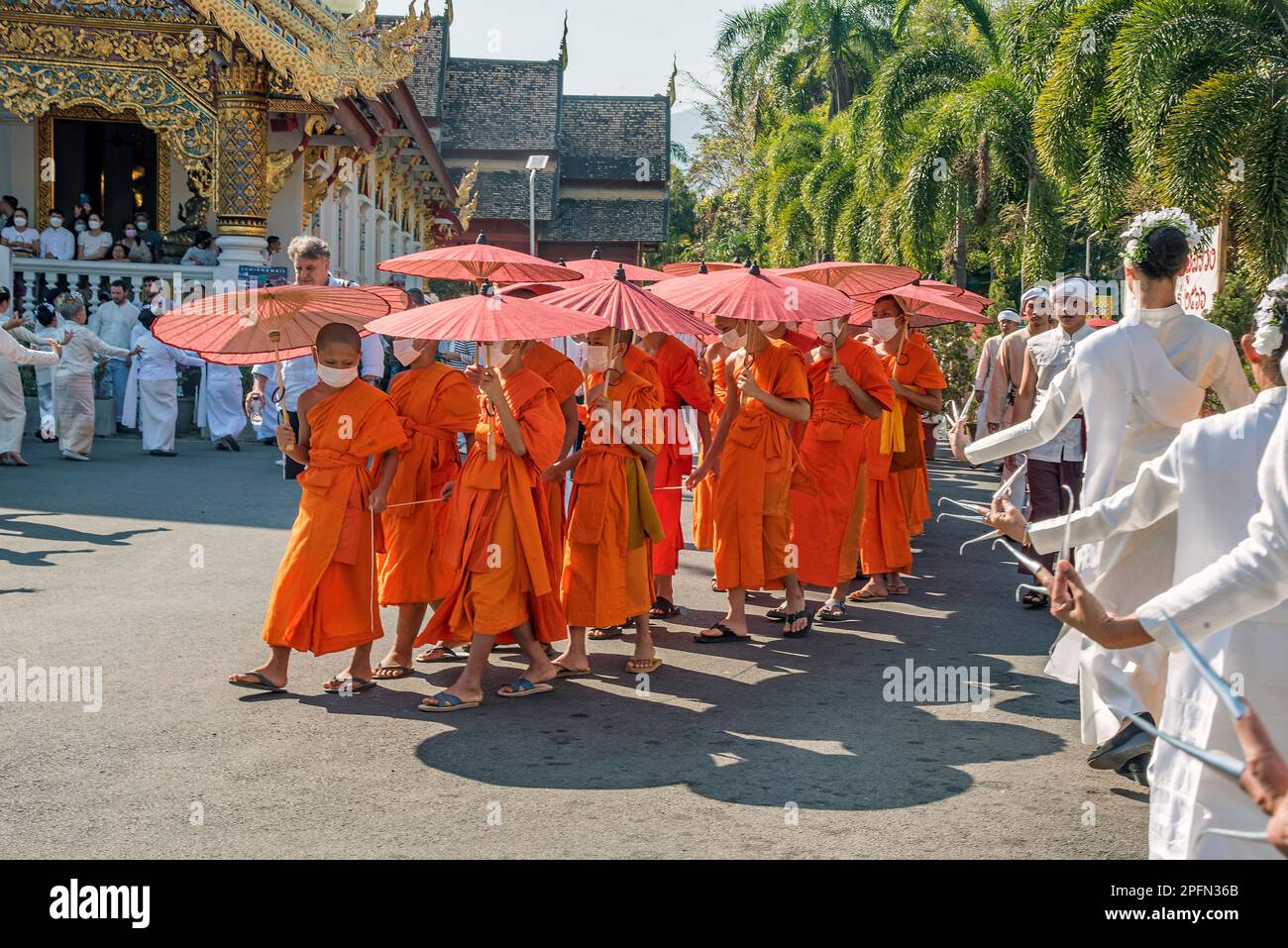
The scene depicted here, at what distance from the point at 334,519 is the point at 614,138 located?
57.3m

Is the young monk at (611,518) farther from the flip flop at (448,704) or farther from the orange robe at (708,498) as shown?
the orange robe at (708,498)

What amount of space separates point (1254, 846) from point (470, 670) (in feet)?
13.1

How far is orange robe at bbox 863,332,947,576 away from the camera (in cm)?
970

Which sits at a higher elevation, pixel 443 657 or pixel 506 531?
pixel 506 531

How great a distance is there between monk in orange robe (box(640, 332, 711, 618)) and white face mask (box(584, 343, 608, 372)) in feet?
3.67

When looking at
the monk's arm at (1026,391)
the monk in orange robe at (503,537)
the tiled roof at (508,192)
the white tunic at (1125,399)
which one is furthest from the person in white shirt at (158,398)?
the tiled roof at (508,192)

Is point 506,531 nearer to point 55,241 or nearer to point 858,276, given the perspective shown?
point 858,276

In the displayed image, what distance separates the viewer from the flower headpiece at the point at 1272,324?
353 cm

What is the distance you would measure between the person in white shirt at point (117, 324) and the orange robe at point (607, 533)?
12.8 m

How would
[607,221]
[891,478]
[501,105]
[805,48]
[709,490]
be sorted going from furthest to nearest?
1. [501,105]
2. [607,221]
3. [805,48]
4. [891,478]
5. [709,490]

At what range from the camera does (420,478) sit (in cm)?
719

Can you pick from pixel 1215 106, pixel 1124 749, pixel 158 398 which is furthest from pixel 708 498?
pixel 158 398

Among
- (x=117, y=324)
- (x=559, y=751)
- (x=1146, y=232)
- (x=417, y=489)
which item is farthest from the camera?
(x=117, y=324)

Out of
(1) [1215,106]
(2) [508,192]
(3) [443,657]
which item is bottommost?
(3) [443,657]
